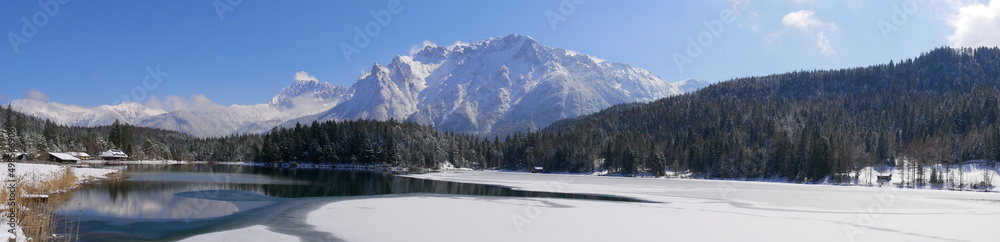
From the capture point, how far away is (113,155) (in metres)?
150

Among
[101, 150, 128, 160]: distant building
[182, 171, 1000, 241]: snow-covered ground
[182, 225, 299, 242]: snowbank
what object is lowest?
[101, 150, 128, 160]: distant building

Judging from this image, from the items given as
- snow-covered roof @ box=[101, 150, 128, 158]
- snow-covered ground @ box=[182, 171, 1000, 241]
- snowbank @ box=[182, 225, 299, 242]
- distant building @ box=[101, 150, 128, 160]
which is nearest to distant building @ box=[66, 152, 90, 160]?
distant building @ box=[101, 150, 128, 160]

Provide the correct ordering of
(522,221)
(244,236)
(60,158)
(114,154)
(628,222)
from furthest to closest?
(114,154) → (60,158) → (628,222) → (522,221) → (244,236)

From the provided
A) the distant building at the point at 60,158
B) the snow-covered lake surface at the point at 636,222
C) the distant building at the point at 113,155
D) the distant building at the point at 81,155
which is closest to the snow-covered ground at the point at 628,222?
the snow-covered lake surface at the point at 636,222

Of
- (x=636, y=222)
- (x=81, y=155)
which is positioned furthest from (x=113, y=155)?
(x=636, y=222)

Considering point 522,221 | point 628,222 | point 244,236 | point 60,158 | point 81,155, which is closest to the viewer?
point 244,236

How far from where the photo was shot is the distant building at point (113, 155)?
5851 inches

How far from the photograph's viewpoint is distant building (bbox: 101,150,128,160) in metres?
149

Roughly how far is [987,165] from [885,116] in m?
84.8

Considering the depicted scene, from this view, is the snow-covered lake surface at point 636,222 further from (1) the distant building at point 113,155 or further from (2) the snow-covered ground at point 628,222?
(1) the distant building at point 113,155

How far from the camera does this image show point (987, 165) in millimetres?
108000

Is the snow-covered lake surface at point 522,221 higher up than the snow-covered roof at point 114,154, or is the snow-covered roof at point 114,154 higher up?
the snow-covered lake surface at point 522,221

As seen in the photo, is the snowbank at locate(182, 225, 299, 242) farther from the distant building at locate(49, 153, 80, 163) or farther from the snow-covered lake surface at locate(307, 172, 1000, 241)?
the distant building at locate(49, 153, 80, 163)

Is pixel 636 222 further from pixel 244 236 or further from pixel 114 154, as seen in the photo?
pixel 114 154
